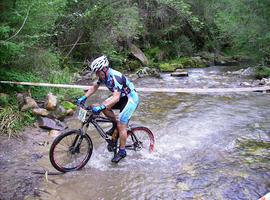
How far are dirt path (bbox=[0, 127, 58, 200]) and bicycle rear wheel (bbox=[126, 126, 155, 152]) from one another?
1.61 m

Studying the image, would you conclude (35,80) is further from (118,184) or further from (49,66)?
(118,184)

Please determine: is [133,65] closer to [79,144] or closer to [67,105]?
[67,105]

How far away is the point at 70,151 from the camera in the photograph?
5660mm

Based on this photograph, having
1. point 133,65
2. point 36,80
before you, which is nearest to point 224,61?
point 133,65

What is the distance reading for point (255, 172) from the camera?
5.82 meters

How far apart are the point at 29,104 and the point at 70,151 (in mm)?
3038

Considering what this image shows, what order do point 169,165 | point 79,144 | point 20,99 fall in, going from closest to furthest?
point 79,144, point 169,165, point 20,99

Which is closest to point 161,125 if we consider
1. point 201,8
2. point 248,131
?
point 248,131

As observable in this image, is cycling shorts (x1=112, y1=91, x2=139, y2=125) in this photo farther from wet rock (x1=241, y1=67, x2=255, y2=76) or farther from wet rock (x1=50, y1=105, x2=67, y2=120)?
wet rock (x1=241, y1=67, x2=255, y2=76)

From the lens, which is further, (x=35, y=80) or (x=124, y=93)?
(x=35, y=80)

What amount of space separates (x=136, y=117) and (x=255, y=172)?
4.44 meters

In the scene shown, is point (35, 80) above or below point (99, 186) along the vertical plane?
above

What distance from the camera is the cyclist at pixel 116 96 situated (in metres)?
5.48

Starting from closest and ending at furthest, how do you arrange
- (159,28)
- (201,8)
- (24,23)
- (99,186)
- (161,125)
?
(99,186) < (24,23) < (161,125) < (159,28) < (201,8)
